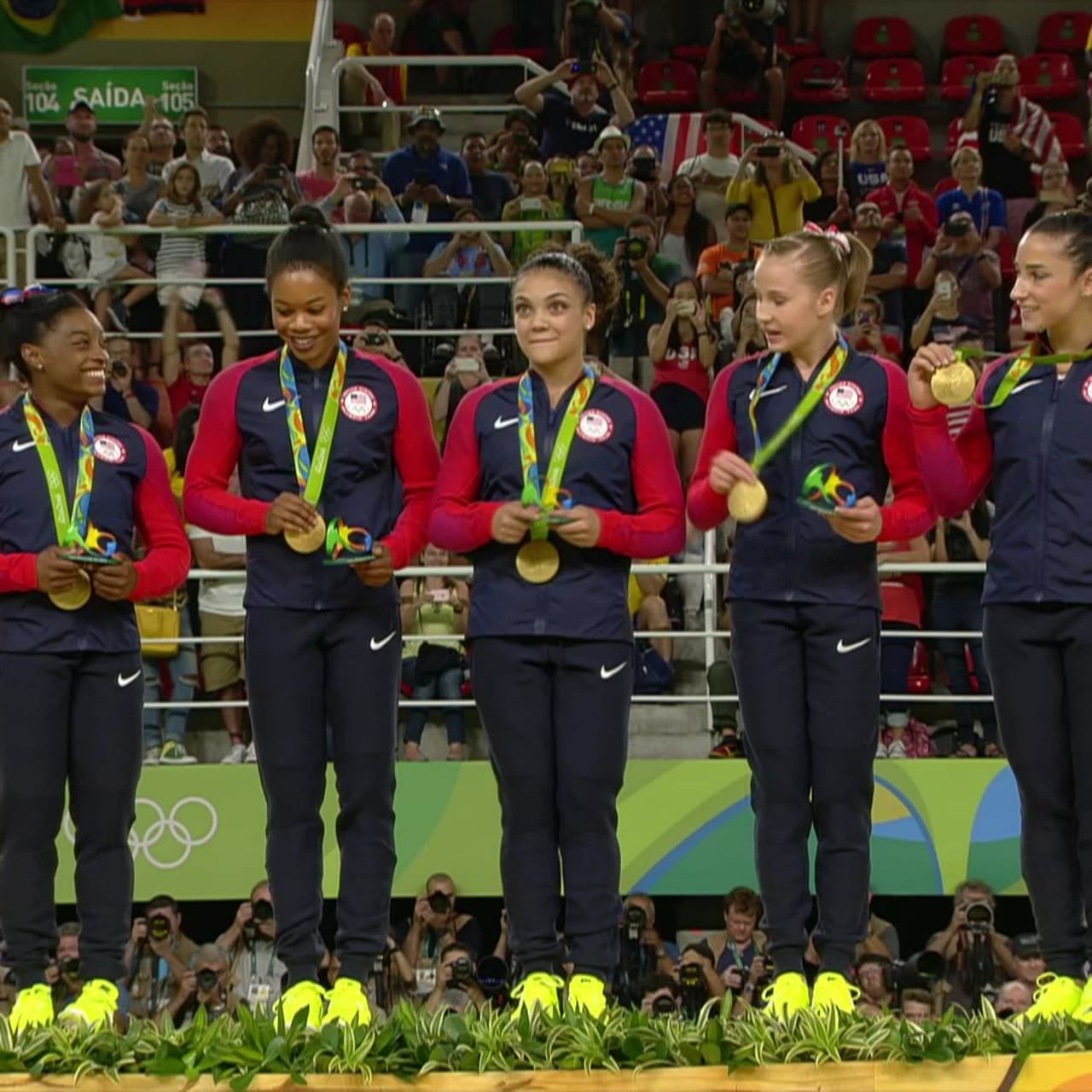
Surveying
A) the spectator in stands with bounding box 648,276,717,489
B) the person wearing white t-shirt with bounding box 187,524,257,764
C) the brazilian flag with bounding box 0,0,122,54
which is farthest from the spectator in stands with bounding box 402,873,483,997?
the brazilian flag with bounding box 0,0,122,54

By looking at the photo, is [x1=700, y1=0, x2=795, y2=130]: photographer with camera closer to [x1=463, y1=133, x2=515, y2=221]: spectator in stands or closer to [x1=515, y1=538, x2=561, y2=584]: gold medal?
[x1=463, y1=133, x2=515, y2=221]: spectator in stands

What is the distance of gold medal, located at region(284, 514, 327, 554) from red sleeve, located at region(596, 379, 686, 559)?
0.63 metres

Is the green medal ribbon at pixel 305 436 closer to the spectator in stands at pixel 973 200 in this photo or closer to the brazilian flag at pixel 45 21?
the spectator in stands at pixel 973 200

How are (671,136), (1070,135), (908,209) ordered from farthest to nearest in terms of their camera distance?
(1070,135)
(671,136)
(908,209)

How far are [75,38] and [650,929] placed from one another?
32.3 feet

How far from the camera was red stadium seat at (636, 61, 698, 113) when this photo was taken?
47.0 ft

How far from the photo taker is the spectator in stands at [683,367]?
393 inches

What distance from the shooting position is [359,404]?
4.79 m

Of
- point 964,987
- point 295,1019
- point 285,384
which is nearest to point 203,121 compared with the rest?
point 964,987

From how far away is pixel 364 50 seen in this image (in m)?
13.9

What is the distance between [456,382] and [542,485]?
5355 mm

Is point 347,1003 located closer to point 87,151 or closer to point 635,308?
point 635,308

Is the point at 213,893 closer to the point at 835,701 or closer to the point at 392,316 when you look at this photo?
the point at 392,316

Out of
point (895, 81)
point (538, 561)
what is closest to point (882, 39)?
point (895, 81)
